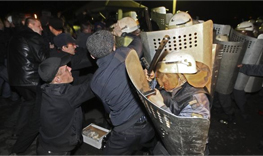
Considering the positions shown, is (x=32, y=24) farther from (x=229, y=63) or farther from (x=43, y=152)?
(x=229, y=63)

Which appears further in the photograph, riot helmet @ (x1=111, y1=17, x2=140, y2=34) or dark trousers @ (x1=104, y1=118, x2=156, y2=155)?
riot helmet @ (x1=111, y1=17, x2=140, y2=34)

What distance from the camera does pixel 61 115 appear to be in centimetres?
238

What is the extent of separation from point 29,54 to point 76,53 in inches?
37.6

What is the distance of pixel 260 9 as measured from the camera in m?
18.6

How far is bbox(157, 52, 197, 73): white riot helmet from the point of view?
179cm

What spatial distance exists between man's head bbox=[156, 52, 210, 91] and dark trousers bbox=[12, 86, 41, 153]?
2.10 m

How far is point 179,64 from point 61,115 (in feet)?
5.55

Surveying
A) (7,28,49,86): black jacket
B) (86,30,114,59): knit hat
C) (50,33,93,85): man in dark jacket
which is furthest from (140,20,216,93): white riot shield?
(7,28,49,86): black jacket

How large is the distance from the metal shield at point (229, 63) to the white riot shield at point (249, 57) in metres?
0.32

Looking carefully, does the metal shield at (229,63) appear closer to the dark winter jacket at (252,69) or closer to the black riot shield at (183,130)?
the dark winter jacket at (252,69)

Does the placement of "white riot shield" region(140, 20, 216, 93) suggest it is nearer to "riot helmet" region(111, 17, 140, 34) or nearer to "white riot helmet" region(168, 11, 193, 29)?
"white riot helmet" region(168, 11, 193, 29)

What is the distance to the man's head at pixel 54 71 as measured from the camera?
7.34 ft

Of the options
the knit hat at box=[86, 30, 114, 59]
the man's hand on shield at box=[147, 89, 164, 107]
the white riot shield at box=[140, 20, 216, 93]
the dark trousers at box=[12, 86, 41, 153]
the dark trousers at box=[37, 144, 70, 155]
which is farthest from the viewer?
the dark trousers at box=[12, 86, 41, 153]

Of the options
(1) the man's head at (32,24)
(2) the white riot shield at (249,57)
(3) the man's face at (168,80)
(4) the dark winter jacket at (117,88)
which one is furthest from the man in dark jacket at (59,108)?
(2) the white riot shield at (249,57)
